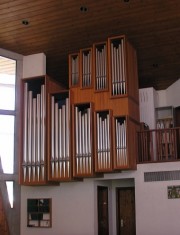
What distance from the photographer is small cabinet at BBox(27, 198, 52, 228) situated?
11023 mm

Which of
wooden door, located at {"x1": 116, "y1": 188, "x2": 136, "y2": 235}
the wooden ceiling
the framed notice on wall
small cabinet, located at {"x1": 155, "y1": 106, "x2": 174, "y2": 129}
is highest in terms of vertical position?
the wooden ceiling

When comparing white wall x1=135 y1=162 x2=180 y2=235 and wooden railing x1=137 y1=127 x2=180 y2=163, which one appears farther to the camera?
wooden railing x1=137 y1=127 x2=180 y2=163

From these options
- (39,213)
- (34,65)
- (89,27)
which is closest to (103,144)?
(39,213)

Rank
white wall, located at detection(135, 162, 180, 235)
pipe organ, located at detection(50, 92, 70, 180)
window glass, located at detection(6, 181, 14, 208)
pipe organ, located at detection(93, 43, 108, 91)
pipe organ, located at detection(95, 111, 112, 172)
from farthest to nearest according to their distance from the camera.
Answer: window glass, located at detection(6, 181, 14, 208), pipe organ, located at detection(93, 43, 108, 91), pipe organ, located at detection(50, 92, 70, 180), pipe organ, located at detection(95, 111, 112, 172), white wall, located at detection(135, 162, 180, 235)

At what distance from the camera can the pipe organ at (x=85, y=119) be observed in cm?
1009

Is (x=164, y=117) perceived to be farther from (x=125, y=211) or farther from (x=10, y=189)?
(x=10, y=189)

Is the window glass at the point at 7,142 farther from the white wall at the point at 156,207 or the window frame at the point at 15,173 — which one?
the white wall at the point at 156,207

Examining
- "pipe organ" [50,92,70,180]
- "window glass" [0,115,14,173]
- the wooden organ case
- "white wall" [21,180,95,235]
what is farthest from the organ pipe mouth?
"white wall" [21,180,95,235]

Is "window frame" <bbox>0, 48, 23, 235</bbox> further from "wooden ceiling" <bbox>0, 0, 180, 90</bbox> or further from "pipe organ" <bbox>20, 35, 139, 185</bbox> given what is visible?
"pipe organ" <bbox>20, 35, 139, 185</bbox>

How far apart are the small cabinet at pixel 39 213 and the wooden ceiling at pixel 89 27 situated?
13.1 feet

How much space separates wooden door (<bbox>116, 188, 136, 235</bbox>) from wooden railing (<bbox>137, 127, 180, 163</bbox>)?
73.7 inches

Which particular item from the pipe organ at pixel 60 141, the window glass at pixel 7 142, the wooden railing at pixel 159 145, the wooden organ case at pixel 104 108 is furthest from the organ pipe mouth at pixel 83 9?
the window glass at pixel 7 142

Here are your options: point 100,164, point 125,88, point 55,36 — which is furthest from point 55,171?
point 55,36

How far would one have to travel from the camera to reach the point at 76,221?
35.1 ft
